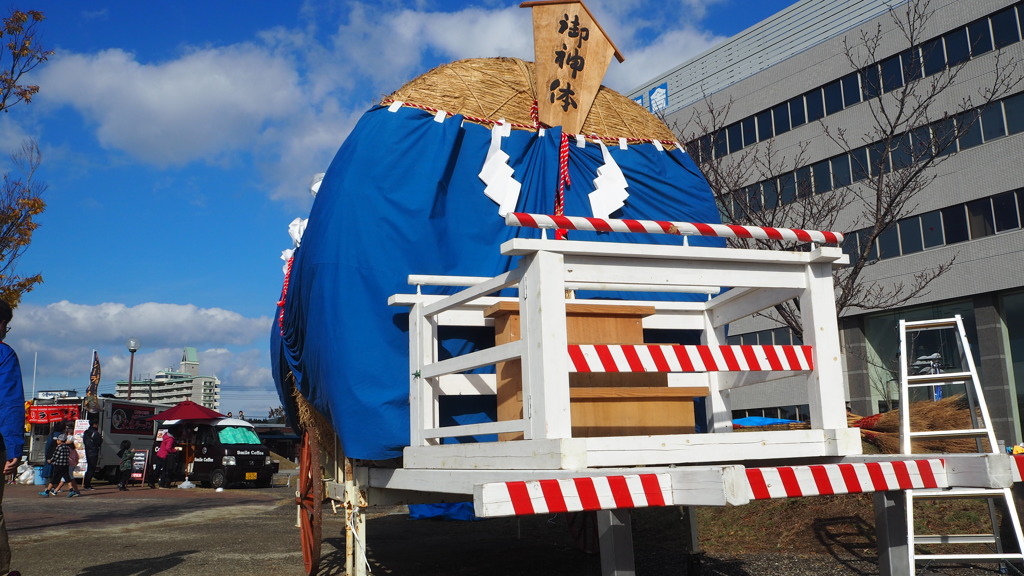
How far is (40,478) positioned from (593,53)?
77.1ft

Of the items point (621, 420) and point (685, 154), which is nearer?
point (621, 420)

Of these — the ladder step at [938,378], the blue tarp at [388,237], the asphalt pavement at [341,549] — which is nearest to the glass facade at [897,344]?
the asphalt pavement at [341,549]

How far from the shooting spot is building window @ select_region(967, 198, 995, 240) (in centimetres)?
2297

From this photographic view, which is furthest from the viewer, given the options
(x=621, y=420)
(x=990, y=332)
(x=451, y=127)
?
(x=990, y=332)

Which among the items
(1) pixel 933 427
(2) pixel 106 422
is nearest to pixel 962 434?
(1) pixel 933 427

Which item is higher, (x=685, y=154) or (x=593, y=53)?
(x=593, y=53)

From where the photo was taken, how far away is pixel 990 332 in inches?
901

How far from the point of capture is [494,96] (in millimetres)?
5836

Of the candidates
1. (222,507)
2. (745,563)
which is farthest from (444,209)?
(222,507)

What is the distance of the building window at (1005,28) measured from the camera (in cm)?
2202

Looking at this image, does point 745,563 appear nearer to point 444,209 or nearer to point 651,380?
point 651,380

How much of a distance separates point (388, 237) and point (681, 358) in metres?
2.19

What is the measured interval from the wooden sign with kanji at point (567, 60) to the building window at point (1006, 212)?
67.9 feet

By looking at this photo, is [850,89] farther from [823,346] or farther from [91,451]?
[823,346]
